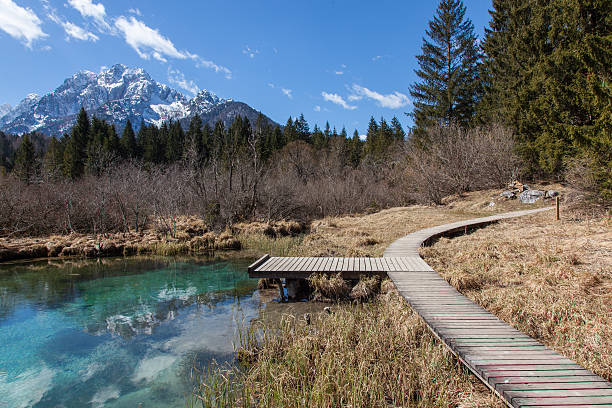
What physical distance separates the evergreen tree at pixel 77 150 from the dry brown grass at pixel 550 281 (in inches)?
1714

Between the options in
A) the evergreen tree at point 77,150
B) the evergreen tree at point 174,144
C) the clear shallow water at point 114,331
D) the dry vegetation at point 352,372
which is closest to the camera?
the dry vegetation at point 352,372

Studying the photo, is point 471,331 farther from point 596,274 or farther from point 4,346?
point 4,346

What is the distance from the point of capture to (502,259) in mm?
7188

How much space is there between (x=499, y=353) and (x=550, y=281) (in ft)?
10.1

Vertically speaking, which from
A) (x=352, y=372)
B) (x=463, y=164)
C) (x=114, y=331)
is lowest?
(x=114, y=331)

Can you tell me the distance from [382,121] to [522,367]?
177 feet

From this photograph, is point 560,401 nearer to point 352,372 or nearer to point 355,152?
point 352,372

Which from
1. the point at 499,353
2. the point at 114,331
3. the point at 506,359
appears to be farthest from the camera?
the point at 114,331

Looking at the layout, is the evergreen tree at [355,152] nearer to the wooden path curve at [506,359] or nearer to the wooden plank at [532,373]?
the wooden path curve at [506,359]

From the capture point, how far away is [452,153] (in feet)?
74.2

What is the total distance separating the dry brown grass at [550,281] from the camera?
3.89m

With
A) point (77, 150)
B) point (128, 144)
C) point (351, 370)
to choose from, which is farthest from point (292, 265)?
point (128, 144)

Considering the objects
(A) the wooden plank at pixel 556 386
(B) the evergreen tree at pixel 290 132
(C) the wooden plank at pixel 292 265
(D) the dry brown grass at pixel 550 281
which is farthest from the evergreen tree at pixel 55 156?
(A) the wooden plank at pixel 556 386

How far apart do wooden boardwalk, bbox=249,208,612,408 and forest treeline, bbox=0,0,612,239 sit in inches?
305
